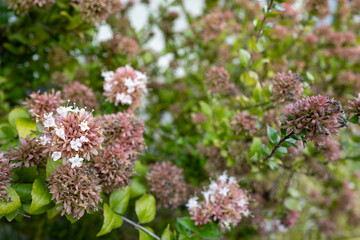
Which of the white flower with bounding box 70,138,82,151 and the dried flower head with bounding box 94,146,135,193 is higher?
the white flower with bounding box 70,138,82,151

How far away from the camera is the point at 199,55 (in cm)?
164

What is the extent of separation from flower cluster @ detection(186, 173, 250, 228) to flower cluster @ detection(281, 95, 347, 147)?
0.34 meters

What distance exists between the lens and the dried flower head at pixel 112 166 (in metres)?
0.73

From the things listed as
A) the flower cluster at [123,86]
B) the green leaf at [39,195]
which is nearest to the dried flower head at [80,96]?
the flower cluster at [123,86]

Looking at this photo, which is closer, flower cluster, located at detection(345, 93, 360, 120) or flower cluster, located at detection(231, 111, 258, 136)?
flower cluster, located at detection(345, 93, 360, 120)

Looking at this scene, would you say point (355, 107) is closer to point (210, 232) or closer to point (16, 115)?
point (210, 232)

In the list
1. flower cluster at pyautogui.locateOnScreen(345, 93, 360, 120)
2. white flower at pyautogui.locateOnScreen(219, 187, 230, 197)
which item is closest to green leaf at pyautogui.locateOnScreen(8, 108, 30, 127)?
white flower at pyautogui.locateOnScreen(219, 187, 230, 197)

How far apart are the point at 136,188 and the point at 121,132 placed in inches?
10.2

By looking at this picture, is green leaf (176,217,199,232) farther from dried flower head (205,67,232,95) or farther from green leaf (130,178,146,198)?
dried flower head (205,67,232,95)

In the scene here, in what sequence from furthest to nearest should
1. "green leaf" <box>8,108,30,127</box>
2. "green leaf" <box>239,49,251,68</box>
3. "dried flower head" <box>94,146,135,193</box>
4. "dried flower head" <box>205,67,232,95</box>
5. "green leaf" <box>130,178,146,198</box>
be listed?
"dried flower head" <box>205,67,232,95</box>, "green leaf" <box>239,49,251,68</box>, "green leaf" <box>130,178,146,198</box>, "green leaf" <box>8,108,30,127</box>, "dried flower head" <box>94,146,135,193</box>

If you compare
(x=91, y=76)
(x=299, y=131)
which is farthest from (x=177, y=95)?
(x=299, y=131)

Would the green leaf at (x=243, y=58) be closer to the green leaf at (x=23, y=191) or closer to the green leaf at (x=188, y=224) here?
the green leaf at (x=188, y=224)

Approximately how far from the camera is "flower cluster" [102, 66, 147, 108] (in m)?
0.91

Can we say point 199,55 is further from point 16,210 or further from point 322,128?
point 16,210
